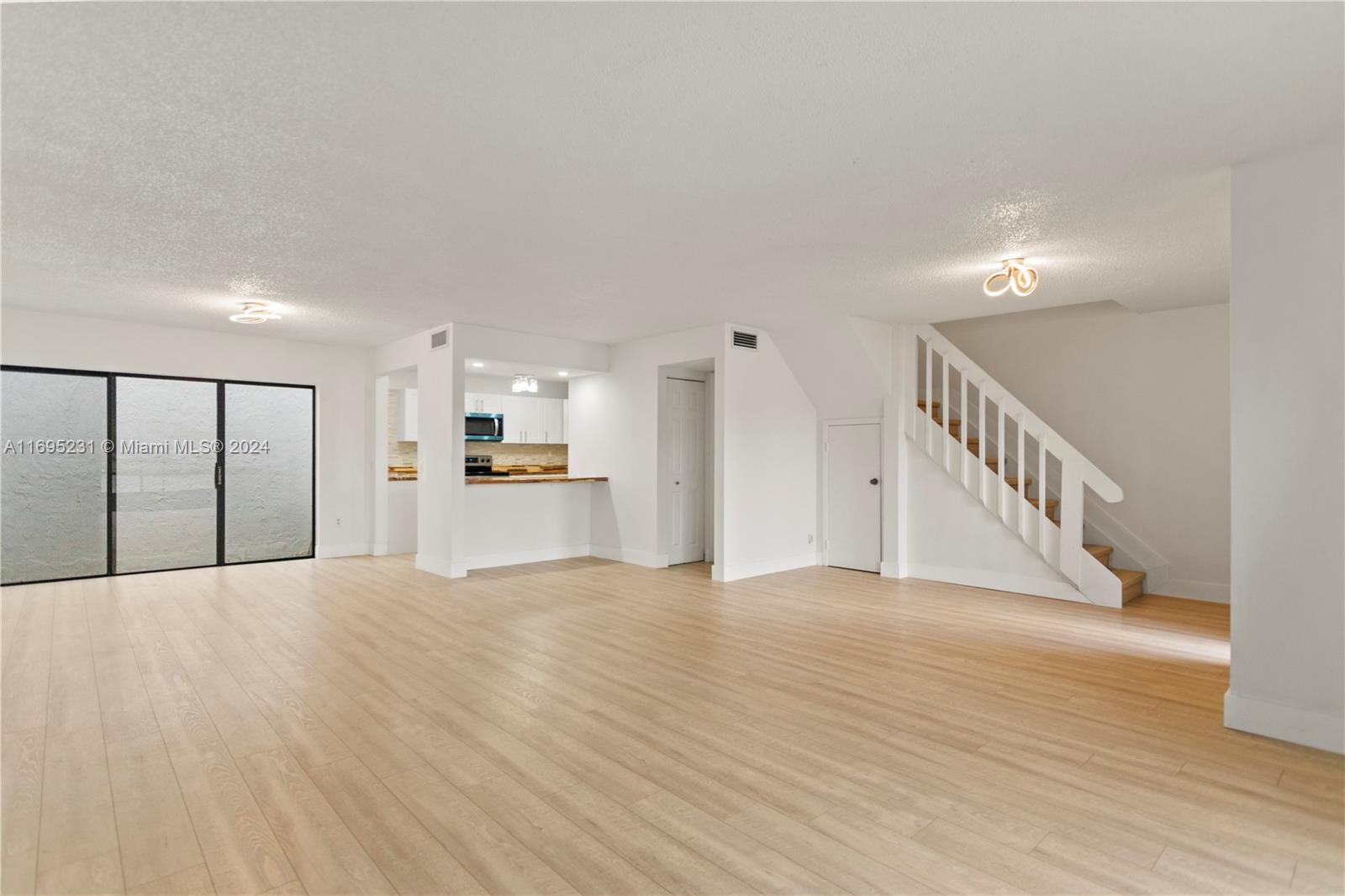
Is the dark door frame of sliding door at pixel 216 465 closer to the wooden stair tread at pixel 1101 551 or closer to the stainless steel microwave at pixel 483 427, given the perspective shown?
the stainless steel microwave at pixel 483 427

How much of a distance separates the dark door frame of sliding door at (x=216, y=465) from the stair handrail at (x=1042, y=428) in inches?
295

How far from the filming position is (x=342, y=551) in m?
8.80

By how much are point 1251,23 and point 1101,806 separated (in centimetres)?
270

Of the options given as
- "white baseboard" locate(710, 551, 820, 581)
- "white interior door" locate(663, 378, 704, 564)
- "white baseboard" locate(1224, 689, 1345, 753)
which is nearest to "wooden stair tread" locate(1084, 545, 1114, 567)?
"white baseboard" locate(710, 551, 820, 581)

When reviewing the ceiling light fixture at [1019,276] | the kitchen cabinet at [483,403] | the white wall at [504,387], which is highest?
the ceiling light fixture at [1019,276]

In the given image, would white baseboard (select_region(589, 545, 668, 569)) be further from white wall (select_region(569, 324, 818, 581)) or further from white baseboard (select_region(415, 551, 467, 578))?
white baseboard (select_region(415, 551, 467, 578))

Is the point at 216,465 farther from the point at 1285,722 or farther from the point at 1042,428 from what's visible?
the point at 1285,722

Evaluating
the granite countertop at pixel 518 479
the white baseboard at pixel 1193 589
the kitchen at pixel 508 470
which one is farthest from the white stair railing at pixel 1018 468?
the kitchen at pixel 508 470

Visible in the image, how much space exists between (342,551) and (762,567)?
17.8 ft

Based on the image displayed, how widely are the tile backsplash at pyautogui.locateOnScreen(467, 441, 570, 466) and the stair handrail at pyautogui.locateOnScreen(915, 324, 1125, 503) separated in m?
6.00

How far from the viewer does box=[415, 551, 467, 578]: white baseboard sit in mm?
7238

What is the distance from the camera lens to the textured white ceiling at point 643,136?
2.21 metres

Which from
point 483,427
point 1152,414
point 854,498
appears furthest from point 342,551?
point 1152,414

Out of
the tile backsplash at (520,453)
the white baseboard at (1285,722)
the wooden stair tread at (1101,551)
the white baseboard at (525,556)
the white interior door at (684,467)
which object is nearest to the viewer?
the white baseboard at (1285,722)
